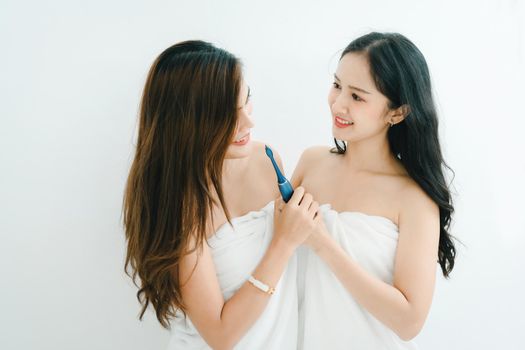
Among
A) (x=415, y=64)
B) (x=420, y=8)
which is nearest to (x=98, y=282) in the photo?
(x=415, y=64)

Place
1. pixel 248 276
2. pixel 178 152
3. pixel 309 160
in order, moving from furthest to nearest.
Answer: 1. pixel 309 160
2. pixel 248 276
3. pixel 178 152

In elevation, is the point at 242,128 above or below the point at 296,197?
above

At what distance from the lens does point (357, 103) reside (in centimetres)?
105

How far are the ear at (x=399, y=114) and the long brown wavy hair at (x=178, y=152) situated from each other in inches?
14.7

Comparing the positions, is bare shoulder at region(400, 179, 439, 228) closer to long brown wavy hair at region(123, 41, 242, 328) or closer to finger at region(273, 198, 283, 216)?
finger at region(273, 198, 283, 216)

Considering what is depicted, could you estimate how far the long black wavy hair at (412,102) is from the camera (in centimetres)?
103

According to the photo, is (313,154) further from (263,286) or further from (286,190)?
(263,286)

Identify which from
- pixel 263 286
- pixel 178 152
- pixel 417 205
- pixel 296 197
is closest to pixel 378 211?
pixel 417 205

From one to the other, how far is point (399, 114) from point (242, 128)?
37cm

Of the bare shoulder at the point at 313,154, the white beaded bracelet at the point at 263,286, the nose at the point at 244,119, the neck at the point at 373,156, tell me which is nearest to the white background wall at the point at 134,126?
the bare shoulder at the point at 313,154

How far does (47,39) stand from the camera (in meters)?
1.24

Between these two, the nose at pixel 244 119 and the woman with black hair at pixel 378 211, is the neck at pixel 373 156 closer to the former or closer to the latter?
the woman with black hair at pixel 378 211

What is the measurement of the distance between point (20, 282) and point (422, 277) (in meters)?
1.11

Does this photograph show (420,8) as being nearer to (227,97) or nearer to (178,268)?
(227,97)
